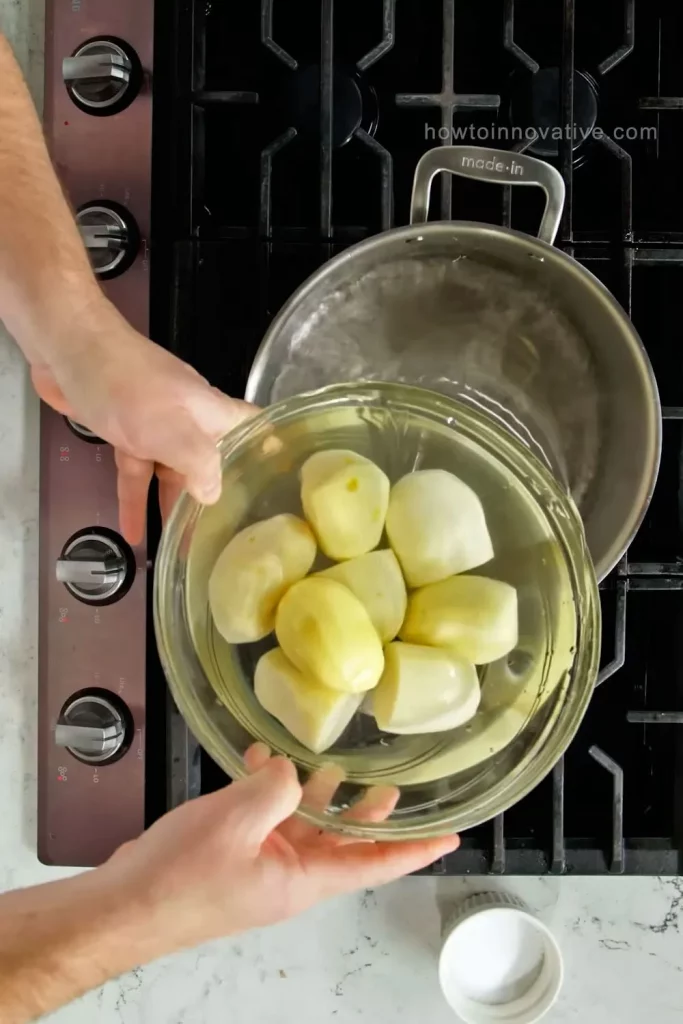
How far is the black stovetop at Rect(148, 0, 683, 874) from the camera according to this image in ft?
2.20

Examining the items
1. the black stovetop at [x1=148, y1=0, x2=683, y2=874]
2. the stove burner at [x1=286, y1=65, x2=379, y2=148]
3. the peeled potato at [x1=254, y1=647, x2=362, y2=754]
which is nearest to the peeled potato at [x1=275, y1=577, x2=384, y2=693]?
the peeled potato at [x1=254, y1=647, x2=362, y2=754]

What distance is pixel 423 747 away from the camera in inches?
20.5

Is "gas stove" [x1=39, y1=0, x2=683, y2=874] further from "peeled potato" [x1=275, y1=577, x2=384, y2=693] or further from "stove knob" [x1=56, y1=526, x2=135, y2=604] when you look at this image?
"peeled potato" [x1=275, y1=577, x2=384, y2=693]

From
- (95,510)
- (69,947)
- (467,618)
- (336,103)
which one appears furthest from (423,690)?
(336,103)

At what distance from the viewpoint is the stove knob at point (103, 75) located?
0.66 m

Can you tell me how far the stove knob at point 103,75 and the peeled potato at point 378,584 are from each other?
0.43 metres

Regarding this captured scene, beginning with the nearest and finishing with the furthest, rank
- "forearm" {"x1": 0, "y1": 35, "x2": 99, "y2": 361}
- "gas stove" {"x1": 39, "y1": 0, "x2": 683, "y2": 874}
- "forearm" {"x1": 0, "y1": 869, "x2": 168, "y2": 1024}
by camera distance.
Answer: "forearm" {"x1": 0, "y1": 869, "x2": 168, "y2": 1024}
"forearm" {"x1": 0, "y1": 35, "x2": 99, "y2": 361}
"gas stove" {"x1": 39, "y1": 0, "x2": 683, "y2": 874}

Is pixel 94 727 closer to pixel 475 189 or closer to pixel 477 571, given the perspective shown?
pixel 477 571

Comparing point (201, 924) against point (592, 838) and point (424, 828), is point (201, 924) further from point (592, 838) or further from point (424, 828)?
point (592, 838)

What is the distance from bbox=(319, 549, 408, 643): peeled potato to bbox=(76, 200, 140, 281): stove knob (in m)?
0.34

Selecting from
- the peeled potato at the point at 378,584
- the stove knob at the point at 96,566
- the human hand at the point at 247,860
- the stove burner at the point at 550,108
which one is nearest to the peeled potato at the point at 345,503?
the peeled potato at the point at 378,584

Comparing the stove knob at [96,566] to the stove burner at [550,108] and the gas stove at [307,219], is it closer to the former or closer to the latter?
the gas stove at [307,219]

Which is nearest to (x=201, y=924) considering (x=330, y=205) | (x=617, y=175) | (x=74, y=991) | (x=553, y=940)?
(x=74, y=991)

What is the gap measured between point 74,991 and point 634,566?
48 cm
